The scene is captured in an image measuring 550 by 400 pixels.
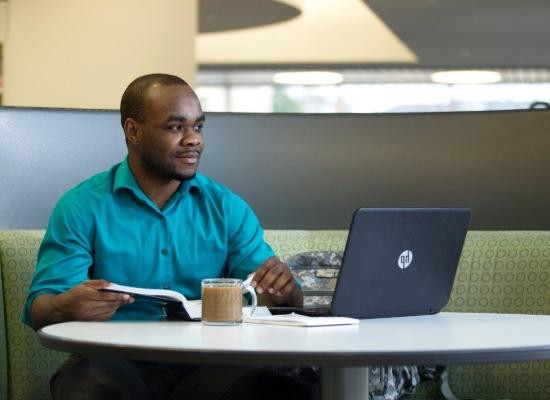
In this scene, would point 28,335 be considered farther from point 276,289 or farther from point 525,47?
point 525,47

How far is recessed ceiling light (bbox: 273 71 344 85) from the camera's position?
12.6ft

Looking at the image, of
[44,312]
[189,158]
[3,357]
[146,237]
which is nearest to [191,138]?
[189,158]

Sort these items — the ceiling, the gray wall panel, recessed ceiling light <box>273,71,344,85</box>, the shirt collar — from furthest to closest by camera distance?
recessed ceiling light <box>273,71,344,85</box> → the ceiling → the gray wall panel → the shirt collar

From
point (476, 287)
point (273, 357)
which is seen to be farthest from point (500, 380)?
point (273, 357)

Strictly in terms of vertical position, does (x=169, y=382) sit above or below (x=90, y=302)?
below

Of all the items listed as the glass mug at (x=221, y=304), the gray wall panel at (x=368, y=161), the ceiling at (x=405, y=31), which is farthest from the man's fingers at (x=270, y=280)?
the ceiling at (x=405, y=31)

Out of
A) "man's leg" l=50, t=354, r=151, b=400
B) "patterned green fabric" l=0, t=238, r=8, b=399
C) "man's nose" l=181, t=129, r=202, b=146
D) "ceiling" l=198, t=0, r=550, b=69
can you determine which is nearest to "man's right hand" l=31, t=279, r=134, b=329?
"man's leg" l=50, t=354, r=151, b=400

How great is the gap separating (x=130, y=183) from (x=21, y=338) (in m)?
0.68

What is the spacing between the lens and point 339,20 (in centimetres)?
382

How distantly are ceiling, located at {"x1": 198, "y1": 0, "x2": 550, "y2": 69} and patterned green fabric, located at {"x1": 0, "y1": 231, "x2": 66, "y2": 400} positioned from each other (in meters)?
1.09

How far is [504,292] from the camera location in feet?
10.7

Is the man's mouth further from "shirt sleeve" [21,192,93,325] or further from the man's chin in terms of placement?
"shirt sleeve" [21,192,93,325]

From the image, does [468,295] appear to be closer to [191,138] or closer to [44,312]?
[191,138]

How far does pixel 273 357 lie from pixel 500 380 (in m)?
1.66
